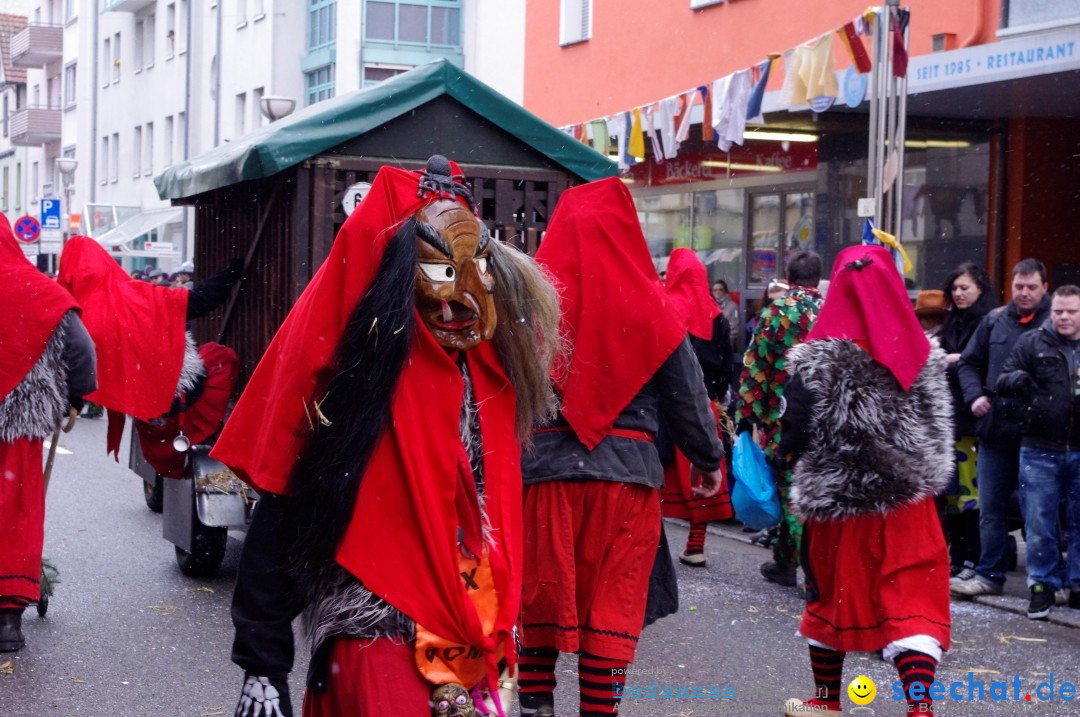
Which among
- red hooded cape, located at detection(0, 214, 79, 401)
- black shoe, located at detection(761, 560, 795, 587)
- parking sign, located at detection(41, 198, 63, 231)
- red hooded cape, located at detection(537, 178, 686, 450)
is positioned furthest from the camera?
parking sign, located at detection(41, 198, 63, 231)

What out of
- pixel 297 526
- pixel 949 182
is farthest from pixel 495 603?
pixel 949 182

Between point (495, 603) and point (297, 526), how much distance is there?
47cm

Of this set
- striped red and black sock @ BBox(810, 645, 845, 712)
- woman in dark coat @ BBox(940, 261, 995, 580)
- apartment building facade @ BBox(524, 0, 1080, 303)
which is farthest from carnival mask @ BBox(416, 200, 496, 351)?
apartment building facade @ BBox(524, 0, 1080, 303)

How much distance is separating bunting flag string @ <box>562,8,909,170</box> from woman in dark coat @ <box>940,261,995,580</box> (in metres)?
1.86

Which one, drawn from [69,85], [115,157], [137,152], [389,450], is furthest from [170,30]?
[389,450]

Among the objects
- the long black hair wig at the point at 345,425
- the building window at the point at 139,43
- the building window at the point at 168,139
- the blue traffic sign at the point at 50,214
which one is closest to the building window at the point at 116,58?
the building window at the point at 139,43

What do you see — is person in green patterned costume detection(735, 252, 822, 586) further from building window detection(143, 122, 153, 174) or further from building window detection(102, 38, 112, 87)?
building window detection(102, 38, 112, 87)

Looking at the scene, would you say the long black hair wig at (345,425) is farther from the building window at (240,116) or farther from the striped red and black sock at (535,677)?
the building window at (240,116)

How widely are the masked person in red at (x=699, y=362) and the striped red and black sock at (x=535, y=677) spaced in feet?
6.23

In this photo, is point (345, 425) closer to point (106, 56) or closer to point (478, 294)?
point (478, 294)

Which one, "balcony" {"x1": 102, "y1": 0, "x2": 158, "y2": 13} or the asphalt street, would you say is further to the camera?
"balcony" {"x1": 102, "y1": 0, "x2": 158, "y2": 13}

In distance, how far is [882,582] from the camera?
5.29 meters

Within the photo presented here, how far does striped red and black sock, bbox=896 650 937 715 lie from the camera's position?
513cm

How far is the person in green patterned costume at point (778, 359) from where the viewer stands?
800cm
